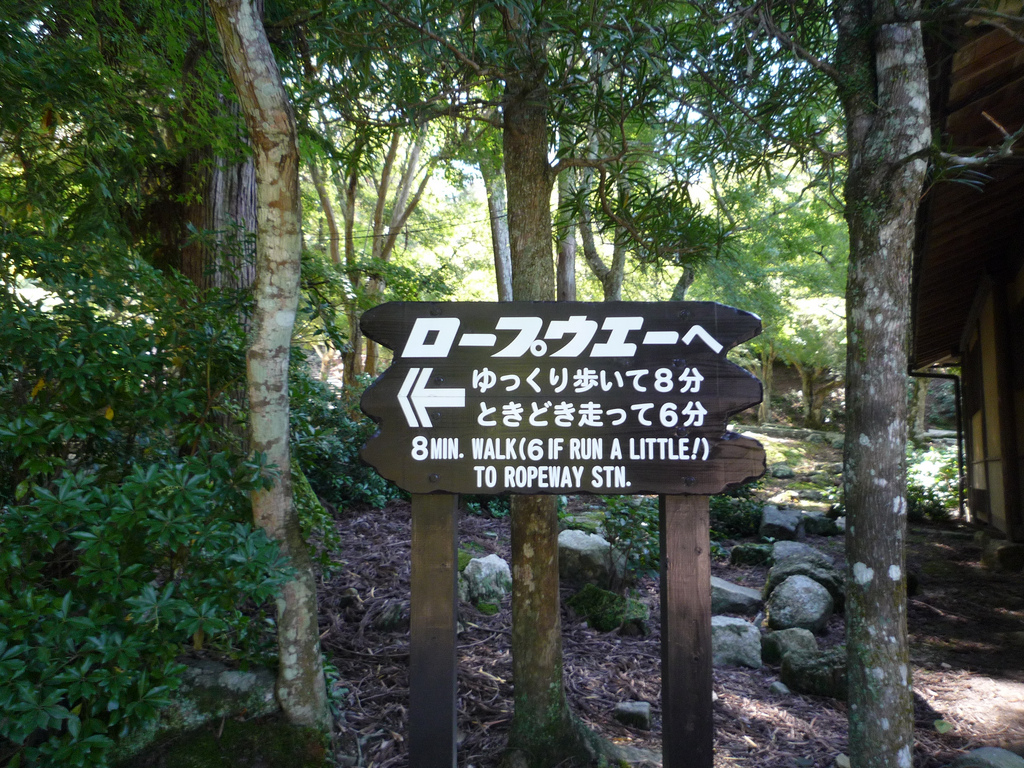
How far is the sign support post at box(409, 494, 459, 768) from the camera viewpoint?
2.92 m

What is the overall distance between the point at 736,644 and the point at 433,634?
355 centimetres

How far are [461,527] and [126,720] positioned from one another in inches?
208

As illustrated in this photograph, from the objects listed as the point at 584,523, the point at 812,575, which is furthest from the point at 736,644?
the point at 584,523

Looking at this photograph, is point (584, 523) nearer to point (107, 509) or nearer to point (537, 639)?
point (537, 639)

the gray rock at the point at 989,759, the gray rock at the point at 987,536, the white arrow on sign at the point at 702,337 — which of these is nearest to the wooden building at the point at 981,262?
the gray rock at the point at 987,536

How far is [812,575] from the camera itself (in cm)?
681

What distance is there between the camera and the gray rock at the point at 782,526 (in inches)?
398

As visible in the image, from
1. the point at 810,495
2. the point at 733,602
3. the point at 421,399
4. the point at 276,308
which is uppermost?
the point at 276,308

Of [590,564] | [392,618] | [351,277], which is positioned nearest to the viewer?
[351,277]

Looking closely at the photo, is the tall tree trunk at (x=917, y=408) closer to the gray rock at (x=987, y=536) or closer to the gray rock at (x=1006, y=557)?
the gray rock at (x=987, y=536)

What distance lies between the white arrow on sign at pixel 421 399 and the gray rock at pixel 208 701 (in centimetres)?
156

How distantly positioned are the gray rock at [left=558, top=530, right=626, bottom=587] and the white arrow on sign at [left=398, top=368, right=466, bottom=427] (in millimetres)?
4028

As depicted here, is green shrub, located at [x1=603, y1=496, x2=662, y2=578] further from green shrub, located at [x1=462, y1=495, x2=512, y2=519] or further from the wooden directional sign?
the wooden directional sign

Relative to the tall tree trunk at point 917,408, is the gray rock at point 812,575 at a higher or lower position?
lower
